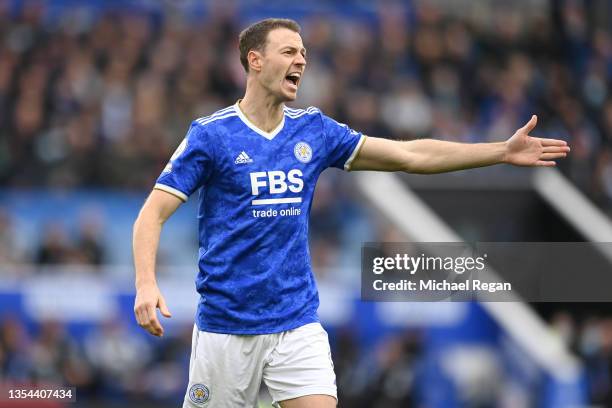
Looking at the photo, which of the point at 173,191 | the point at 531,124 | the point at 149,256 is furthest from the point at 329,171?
the point at 149,256

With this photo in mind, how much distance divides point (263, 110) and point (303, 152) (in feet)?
0.94

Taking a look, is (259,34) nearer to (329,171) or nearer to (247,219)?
(247,219)

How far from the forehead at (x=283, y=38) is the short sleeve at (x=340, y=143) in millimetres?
406

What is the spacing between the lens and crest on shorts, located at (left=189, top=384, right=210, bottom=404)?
6543mm

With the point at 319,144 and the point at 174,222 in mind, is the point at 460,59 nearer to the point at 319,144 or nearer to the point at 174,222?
the point at 174,222

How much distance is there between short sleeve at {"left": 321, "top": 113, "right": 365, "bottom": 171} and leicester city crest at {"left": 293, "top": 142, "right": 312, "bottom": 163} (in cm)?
15

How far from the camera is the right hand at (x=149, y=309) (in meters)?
5.95

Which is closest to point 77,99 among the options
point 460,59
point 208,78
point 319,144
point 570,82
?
point 208,78

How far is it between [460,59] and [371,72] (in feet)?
4.44

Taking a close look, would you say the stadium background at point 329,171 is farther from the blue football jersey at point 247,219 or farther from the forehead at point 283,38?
the forehead at point 283,38

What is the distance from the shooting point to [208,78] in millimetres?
16453

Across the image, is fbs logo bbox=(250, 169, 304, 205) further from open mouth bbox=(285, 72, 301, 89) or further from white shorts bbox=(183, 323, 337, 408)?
white shorts bbox=(183, 323, 337, 408)

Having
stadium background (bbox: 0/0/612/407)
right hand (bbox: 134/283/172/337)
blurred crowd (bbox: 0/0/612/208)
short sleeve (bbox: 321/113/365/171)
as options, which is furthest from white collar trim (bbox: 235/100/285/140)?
blurred crowd (bbox: 0/0/612/208)

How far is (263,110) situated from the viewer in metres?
6.63
